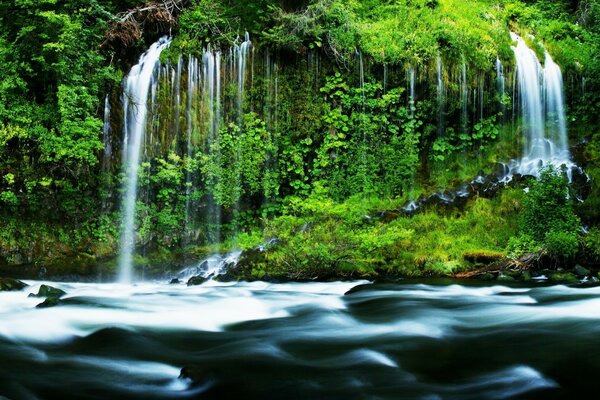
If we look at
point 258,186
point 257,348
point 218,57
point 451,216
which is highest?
point 218,57

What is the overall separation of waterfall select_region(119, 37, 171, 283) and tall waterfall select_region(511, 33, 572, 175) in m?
8.64

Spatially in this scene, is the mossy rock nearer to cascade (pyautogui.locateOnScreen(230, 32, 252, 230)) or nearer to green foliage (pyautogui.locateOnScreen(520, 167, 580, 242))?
cascade (pyautogui.locateOnScreen(230, 32, 252, 230))

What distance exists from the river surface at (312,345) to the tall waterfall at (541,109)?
5.58 m

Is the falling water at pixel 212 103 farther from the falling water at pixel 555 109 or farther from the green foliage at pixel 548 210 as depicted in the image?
the falling water at pixel 555 109

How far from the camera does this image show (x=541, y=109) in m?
13.4

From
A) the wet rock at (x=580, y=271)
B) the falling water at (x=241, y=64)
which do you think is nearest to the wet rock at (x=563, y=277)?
the wet rock at (x=580, y=271)

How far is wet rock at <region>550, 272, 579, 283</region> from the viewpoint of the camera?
353 inches

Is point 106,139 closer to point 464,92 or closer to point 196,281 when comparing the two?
point 196,281

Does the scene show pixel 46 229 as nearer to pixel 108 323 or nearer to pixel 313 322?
pixel 108 323

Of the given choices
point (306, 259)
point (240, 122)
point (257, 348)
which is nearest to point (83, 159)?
point (240, 122)

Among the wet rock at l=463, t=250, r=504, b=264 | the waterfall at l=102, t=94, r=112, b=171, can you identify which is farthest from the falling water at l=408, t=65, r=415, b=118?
the waterfall at l=102, t=94, r=112, b=171

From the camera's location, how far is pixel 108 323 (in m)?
6.35

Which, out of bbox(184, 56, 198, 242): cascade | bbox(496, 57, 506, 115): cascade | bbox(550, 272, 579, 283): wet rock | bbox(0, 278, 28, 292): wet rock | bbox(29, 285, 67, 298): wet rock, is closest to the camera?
bbox(29, 285, 67, 298): wet rock

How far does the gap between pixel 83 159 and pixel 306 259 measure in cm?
593
